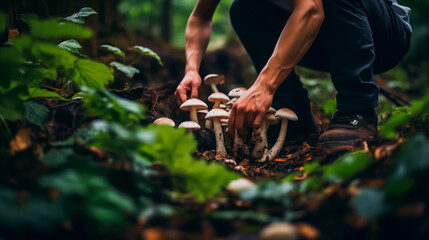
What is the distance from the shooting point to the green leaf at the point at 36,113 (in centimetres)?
140

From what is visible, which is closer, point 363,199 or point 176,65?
point 363,199

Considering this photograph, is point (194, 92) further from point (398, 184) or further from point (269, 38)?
point (398, 184)

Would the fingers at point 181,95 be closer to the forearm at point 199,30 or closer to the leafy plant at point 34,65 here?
the forearm at point 199,30

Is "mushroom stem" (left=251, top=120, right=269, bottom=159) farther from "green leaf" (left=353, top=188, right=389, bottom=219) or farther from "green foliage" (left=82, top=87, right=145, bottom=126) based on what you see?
"green leaf" (left=353, top=188, right=389, bottom=219)

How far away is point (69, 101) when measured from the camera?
67.2 inches

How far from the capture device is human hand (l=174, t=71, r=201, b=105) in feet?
7.71

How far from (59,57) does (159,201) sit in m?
0.82

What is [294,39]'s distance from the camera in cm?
178

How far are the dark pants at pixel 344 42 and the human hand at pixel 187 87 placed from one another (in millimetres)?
737

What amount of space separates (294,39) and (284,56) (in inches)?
4.8

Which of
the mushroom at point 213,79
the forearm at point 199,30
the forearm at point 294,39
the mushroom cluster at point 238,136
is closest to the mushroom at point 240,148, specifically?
the mushroom cluster at point 238,136

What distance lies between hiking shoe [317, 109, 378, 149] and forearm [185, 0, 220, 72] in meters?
1.34

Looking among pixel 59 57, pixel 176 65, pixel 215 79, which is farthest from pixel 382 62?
pixel 176 65

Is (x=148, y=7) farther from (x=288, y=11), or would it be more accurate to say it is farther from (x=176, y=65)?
(x=288, y=11)
